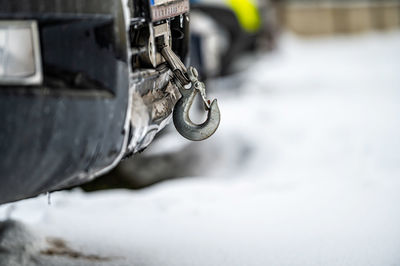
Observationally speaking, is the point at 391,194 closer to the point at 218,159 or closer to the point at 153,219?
the point at 153,219

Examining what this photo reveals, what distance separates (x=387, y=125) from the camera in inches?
172

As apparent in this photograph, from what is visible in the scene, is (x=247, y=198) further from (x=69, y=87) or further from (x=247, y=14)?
(x=247, y=14)

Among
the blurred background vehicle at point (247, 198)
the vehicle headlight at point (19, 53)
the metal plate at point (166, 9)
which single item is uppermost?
the metal plate at point (166, 9)

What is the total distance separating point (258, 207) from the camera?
269 cm

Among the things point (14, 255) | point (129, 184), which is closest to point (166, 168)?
point (129, 184)

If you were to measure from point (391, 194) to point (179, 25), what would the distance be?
4.44 ft

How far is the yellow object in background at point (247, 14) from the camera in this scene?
5.43m

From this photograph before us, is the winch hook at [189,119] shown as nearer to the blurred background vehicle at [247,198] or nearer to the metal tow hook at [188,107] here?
the metal tow hook at [188,107]

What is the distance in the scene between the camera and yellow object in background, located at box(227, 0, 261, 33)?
543 centimetres

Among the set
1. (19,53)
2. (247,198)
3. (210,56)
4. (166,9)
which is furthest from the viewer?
(210,56)

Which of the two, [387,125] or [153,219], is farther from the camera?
[387,125]

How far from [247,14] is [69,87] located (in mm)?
4491

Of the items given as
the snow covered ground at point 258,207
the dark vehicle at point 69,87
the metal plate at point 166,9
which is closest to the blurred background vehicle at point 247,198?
the snow covered ground at point 258,207

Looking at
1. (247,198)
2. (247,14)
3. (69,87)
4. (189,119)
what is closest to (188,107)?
(189,119)
